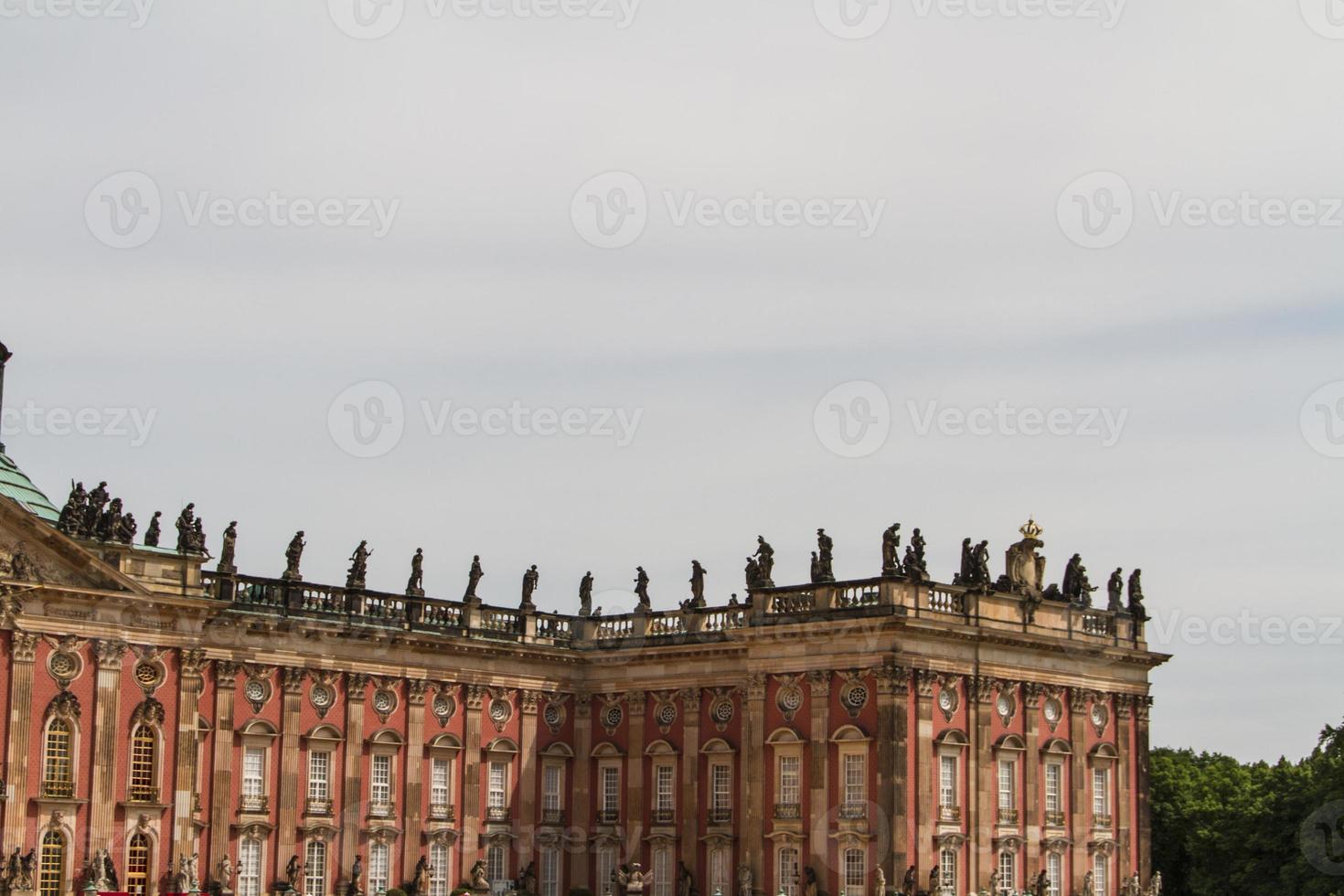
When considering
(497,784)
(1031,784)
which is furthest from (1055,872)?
(497,784)

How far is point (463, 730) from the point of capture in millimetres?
76812

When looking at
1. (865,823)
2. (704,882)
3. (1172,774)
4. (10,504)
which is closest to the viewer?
(10,504)

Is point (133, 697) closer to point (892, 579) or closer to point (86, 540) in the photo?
point (86, 540)

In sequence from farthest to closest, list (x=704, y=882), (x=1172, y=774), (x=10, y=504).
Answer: (x=1172, y=774), (x=704, y=882), (x=10, y=504)

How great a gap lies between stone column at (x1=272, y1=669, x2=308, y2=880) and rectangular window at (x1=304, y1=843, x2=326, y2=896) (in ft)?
2.24

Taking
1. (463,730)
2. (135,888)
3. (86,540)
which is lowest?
(135,888)

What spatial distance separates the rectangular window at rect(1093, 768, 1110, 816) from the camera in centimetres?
7831

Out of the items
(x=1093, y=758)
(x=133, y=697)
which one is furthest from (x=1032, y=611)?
(x=133, y=697)

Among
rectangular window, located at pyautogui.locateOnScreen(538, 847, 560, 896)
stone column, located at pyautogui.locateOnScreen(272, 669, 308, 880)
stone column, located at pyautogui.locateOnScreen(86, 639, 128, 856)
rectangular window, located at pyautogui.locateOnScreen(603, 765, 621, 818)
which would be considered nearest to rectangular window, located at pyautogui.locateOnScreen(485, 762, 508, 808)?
rectangular window, located at pyautogui.locateOnScreen(538, 847, 560, 896)

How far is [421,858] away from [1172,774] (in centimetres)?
3126

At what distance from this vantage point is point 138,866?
66562 mm

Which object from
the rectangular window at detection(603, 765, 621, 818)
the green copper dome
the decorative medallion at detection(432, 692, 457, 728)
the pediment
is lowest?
the rectangular window at detection(603, 765, 621, 818)

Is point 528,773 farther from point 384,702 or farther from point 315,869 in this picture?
point 315,869

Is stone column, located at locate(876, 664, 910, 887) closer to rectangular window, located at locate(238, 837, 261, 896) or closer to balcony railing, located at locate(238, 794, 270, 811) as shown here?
balcony railing, located at locate(238, 794, 270, 811)
